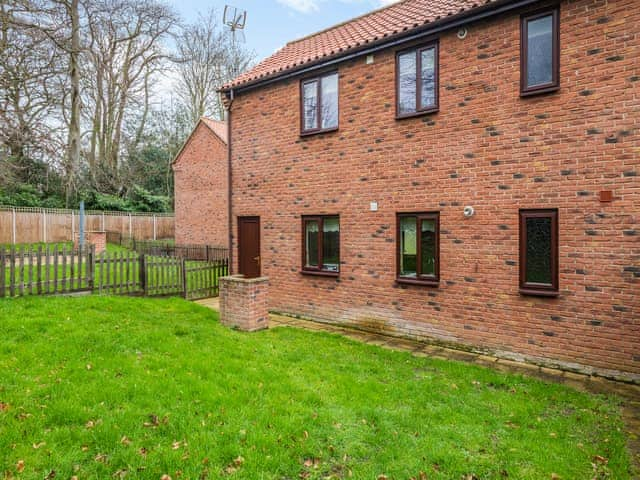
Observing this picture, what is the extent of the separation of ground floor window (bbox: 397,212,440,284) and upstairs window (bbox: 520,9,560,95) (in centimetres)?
266

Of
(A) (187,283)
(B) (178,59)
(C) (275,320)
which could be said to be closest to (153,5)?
(B) (178,59)

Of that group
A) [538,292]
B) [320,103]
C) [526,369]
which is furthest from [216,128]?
[526,369]

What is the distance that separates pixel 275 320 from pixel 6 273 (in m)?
5.76

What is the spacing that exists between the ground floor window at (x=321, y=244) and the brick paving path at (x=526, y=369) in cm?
131

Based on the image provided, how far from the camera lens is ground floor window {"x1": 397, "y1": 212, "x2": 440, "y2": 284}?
7910mm

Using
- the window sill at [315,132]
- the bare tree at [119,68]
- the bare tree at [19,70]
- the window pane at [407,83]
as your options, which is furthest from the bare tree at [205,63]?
the window pane at [407,83]

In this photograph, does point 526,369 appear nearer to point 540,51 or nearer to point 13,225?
point 540,51

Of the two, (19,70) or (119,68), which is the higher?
(119,68)

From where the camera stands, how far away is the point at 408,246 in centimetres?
834

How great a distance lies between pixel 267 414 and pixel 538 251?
5066mm

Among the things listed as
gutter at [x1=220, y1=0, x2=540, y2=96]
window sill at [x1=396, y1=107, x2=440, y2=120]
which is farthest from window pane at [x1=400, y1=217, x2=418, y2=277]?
Result: gutter at [x1=220, y1=0, x2=540, y2=96]

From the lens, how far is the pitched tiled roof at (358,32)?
26.5 feet

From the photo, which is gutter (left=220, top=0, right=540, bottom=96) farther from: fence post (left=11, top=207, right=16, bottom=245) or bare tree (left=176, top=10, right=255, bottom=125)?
bare tree (left=176, top=10, right=255, bottom=125)

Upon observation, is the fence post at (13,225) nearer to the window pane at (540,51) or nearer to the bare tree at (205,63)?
the bare tree at (205,63)
